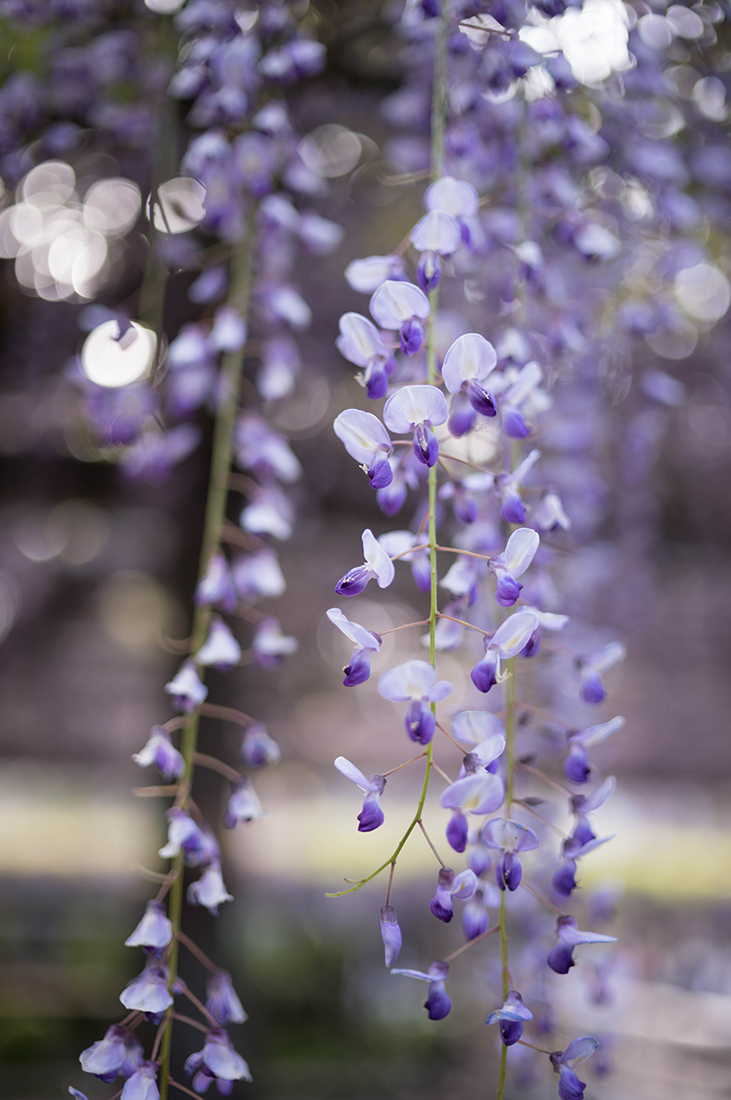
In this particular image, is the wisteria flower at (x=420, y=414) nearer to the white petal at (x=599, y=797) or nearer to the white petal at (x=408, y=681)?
the white petal at (x=408, y=681)

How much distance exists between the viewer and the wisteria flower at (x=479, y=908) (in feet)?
2.50

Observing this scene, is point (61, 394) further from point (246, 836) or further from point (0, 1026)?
point (0, 1026)

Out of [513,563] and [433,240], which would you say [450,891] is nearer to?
[513,563]

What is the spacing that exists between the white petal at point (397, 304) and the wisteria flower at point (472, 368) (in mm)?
50

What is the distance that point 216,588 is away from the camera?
0.93 m

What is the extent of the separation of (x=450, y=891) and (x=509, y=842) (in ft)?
0.21

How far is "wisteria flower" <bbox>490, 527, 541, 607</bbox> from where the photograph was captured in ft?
2.12

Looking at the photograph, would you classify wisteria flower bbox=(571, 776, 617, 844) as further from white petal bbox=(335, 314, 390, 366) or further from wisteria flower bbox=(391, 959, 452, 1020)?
white petal bbox=(335, 314, 390, 366)

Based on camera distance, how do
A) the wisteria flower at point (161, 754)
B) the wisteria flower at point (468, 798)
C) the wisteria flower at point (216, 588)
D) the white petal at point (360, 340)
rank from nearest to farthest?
the wisteria flower at point (468, 798) → the white petal at point (360, 340) → the wisteria flower at point (161, 754) → the wisteria flower at point (216, 588)

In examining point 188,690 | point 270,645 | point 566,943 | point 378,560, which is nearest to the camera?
point 378,560

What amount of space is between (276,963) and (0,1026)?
6.02 feet

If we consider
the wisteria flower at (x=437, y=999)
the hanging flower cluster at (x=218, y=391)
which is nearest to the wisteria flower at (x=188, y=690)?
the hanging flower cluster at (x=218, y=391)

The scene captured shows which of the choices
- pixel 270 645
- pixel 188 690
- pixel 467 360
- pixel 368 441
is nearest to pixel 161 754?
pixel 188 690

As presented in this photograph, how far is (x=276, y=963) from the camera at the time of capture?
17.4 ft
